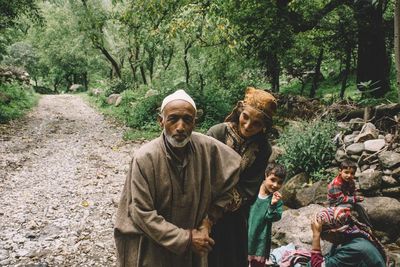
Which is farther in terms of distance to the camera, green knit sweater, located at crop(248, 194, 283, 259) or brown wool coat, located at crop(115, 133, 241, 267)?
green knit sweater, located at crop(248, 194, 283, 259)

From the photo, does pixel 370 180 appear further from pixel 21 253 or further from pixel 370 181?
pixel 21 253

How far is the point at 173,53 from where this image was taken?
23.5 metres

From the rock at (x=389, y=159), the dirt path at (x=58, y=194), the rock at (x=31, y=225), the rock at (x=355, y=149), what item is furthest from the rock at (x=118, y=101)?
the rock at (x=389, y=159)

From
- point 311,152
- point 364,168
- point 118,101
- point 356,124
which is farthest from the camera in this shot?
point 118,101

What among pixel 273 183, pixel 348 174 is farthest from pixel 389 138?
pixel 273 183

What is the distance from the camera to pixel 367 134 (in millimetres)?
6395

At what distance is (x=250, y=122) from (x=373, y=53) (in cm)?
973

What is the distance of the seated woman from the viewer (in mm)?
2943

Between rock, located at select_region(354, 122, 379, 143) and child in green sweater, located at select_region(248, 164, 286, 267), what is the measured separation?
3211 millimetres

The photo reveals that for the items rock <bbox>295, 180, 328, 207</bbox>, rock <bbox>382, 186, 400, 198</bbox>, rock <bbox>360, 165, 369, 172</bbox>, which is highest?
A: rock <bbox>360, 165, 369, 172</bbox>

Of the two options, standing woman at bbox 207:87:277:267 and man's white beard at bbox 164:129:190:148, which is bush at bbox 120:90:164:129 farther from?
man's white beard at bbox 164:129:190:148

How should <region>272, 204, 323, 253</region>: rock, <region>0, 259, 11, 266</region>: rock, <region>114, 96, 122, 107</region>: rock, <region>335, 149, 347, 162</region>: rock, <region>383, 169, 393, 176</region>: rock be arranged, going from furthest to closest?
<region>114, 96, 122, 107</region>: rock → <region>335, 149, 347, 162</region>: rock → <region>383, 169, 393, 176</region>: rock → <region>272, 204, 323, 253</region>: rock → <region>0, 259, 11, 266</region>: rock

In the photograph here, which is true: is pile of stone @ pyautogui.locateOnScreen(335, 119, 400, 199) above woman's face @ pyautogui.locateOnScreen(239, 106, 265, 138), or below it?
below

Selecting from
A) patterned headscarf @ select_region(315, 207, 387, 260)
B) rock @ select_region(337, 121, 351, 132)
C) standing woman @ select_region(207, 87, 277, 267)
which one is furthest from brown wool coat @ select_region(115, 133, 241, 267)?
rock @ select_region(337, 121, 351, 132)
